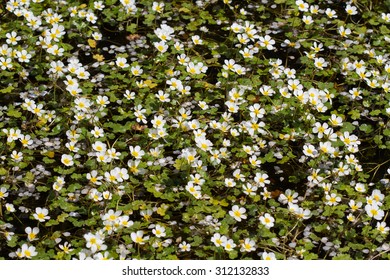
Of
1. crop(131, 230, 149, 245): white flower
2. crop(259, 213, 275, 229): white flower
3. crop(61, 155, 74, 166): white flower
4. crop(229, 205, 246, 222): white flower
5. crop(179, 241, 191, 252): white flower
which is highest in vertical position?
crop(61, 155, 74, 166): white flower

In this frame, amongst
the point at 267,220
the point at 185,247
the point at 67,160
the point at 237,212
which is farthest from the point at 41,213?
the point at 267,220

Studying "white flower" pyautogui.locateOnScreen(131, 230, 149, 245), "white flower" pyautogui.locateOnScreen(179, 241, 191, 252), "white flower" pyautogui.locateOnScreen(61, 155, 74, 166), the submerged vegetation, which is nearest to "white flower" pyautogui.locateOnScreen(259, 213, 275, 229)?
the submerged vegetation

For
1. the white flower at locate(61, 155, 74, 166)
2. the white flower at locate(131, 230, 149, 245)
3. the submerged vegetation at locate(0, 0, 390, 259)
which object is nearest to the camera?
the white flower at locate(131, 230, 149, 245)

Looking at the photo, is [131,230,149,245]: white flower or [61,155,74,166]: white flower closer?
[131,230,149,245]: white flower

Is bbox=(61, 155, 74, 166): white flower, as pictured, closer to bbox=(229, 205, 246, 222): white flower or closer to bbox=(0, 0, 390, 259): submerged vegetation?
bbox=(0, 0, 390, 259): submerged vegetation

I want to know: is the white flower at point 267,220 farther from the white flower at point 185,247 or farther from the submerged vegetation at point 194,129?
the white flower at point 185,247

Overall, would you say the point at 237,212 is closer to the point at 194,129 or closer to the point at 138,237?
the point at 138,237

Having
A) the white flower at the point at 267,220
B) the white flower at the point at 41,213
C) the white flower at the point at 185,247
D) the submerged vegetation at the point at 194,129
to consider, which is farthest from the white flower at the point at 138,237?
the white flower at the point at 267,220
